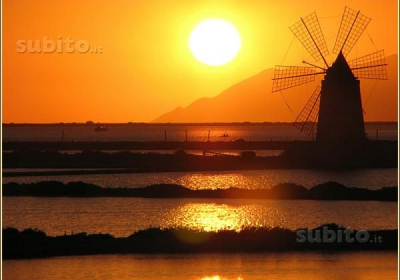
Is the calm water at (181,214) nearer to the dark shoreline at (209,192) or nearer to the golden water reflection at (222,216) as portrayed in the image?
the golden water reflection at (222,216)

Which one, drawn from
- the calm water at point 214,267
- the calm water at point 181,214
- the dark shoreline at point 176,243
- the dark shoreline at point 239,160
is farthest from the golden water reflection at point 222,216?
the dark shoreline at point 239,160

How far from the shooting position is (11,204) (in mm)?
28312

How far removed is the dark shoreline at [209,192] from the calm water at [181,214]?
906 millimetres

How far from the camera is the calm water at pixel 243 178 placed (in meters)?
38.1

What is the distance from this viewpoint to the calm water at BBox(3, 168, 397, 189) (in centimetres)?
3806

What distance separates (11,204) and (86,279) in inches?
495

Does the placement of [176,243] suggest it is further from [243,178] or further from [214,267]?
[243,178]

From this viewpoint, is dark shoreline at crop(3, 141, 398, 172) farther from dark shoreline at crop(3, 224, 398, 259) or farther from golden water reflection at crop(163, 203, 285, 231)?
dark shoreline at crop(3, 224, 398, 259)

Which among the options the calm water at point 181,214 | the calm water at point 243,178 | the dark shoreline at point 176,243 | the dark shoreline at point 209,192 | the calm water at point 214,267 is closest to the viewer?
the calm water at point 214,267

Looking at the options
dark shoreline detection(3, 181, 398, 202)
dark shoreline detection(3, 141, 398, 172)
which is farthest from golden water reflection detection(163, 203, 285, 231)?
dark shoreline detection(3, 141, 398, 172)

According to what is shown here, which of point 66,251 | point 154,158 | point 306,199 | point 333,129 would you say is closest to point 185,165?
point 154,158

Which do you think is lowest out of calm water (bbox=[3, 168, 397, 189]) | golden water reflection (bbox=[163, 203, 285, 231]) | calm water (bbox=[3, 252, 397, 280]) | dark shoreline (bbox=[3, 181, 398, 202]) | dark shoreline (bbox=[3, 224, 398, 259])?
calm water (bbox=[3, 252, 397, 280])

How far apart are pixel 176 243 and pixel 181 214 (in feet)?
22.0

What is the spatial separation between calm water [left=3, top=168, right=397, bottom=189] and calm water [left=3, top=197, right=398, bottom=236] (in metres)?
6.92
